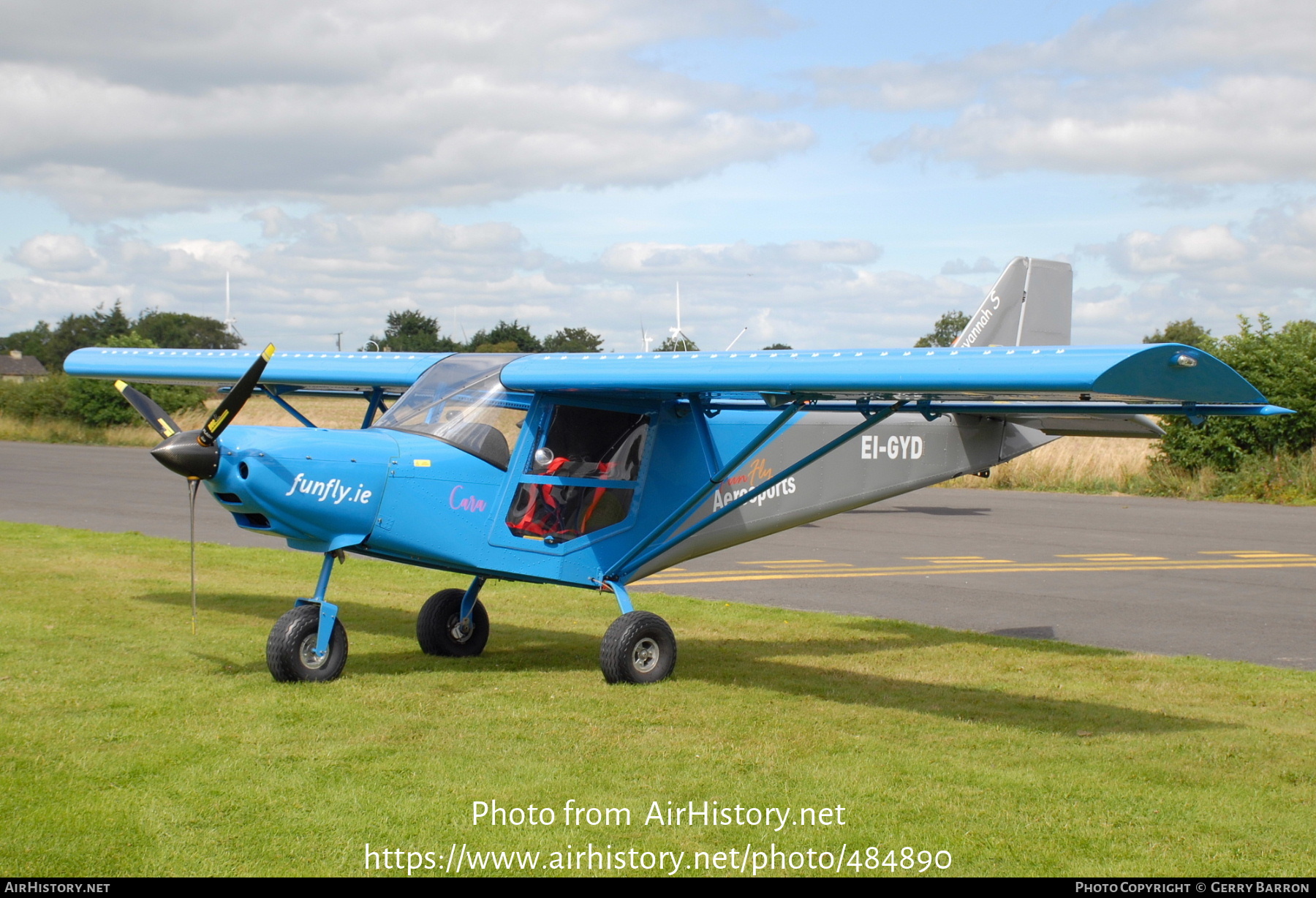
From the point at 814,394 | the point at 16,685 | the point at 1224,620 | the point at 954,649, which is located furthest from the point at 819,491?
the point at 16,685

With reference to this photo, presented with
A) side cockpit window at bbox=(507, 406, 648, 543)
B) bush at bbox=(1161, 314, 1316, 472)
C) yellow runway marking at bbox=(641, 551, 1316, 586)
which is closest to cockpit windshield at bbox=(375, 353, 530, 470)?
side cockpit window at bbox=(507, 406, 648, 543)

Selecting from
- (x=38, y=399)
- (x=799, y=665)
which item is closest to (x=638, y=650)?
(x=799, y=665)

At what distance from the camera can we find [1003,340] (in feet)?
39.0

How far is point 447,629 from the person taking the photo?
9.48 metres

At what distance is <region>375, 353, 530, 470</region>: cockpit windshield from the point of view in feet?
27.6

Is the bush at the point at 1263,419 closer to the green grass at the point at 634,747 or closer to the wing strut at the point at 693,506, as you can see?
the green grass at the point at 634,747

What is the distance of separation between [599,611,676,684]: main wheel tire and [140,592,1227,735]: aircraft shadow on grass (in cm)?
37

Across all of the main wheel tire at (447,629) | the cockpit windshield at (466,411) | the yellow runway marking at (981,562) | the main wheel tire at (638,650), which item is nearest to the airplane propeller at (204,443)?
the cockpit windshield at (466,411)

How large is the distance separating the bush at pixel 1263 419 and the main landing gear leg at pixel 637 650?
22.1 metres

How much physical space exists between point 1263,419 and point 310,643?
2459 centimetres

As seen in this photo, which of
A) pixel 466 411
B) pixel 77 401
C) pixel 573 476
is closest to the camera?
pixel 466 411

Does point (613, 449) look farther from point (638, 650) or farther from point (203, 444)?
point (203, 444)

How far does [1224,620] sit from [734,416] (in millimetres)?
5812

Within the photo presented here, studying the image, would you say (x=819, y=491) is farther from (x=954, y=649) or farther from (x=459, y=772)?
(x=459, y=772)
